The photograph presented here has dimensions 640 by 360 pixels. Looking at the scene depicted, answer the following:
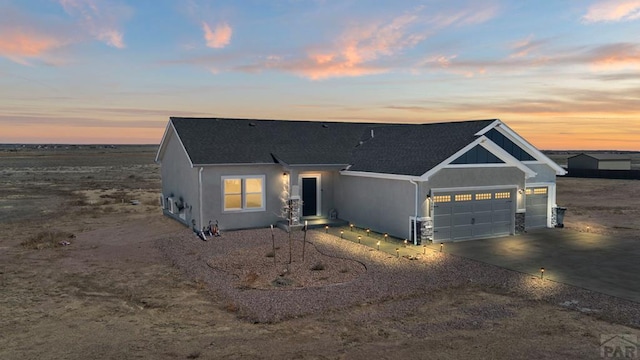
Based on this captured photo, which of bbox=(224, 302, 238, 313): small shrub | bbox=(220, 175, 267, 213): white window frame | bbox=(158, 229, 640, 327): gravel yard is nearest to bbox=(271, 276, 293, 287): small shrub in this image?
bbox=(158, 229, 640, 327): gravel yard

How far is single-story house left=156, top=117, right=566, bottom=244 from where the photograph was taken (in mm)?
18750

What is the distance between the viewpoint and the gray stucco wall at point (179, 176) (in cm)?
2081

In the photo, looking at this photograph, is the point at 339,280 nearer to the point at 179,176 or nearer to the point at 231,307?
the point at 231,307

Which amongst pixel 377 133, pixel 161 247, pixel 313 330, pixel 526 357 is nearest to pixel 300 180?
pixel 377 133

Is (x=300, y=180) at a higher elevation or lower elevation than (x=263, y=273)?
higher

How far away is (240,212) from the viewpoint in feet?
68.8

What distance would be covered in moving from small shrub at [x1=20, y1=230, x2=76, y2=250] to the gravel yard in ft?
15.2

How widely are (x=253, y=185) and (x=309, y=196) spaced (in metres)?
3.02

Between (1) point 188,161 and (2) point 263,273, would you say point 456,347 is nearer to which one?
(2) point 263,273

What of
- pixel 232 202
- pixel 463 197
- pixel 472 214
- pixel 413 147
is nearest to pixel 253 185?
pixel 232 202

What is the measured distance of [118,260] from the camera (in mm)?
15969

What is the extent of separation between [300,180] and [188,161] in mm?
5343

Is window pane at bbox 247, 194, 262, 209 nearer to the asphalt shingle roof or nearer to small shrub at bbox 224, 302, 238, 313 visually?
the asphalt shingle roof

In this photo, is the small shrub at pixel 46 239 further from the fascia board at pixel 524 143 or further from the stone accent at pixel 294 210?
the fascia board at pixel 524 143
